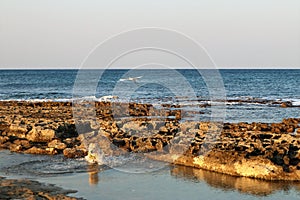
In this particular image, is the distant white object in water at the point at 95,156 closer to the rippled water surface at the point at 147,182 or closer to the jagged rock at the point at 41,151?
the rippled water surface at the point at 147,182

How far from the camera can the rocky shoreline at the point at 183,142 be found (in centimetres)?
1877

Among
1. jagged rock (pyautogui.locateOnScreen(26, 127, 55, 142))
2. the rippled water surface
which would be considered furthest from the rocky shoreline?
the rippled water surface

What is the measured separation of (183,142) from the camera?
22.5 meters

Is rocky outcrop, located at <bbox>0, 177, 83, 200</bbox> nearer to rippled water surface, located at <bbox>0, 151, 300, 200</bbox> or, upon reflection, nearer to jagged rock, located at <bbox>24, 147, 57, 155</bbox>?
rippled water surface, located at <bbox>0, 151, 300, 200</bbox>

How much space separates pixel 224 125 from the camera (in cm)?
2995

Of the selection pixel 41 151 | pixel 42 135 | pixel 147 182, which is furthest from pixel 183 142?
pixel 42 135

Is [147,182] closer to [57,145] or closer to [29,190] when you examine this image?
[29,190]

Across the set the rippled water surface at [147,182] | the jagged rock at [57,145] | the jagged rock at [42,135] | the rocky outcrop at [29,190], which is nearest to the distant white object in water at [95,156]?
the rippled water surface at [147,182]

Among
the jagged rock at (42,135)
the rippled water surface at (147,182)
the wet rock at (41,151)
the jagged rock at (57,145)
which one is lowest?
the rippled water surface at (147,182)

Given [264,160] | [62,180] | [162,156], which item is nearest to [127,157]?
[162,156]

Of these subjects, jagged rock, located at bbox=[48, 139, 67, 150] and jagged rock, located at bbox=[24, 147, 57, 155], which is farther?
jagged rock, located at bbox=[48, 139, 67, 150]

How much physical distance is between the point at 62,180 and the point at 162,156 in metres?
5.27

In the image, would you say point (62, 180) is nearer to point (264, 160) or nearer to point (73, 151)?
point (73, 151)

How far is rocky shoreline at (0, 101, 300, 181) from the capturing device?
61.6 ft
